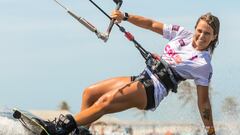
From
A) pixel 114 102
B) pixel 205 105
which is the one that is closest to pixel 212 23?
pixel 205 105

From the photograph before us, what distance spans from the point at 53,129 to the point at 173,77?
1.54 metres

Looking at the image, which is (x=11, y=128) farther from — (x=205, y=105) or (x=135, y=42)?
(x=205, y=105)

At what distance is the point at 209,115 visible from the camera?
26.6 ft

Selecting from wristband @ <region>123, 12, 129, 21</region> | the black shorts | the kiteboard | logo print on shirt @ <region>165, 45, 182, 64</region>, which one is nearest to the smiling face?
logo print on shirt @ <region>165, 45, 182, 64</region>

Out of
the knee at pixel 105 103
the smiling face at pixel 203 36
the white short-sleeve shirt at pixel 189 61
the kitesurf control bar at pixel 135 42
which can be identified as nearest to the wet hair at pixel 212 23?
the smiling face at pixel 203 36

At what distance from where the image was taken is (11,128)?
7590 mm

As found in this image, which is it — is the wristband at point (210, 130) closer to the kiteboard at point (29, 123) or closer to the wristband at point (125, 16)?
the wristband at point (125, 16)

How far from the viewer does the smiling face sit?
802cm

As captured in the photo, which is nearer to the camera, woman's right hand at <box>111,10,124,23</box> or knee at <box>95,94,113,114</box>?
knee at <box>95,94,113,114</box>

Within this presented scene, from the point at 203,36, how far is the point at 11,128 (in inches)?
96.9

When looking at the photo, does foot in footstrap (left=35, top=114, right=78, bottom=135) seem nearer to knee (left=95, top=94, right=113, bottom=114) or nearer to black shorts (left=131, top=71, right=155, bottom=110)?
knee (left=95, top=94, right=113, bottom=114)

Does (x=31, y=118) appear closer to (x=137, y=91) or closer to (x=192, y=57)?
(x=137, y=91)

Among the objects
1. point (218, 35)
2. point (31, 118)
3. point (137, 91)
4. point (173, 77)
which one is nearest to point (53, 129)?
point (31, 118)

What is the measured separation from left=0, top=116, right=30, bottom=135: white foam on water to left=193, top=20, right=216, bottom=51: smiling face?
7.38ft
